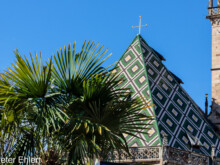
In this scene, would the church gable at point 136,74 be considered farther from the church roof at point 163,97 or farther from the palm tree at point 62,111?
the palm tree at point 62,111

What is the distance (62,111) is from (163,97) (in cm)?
1151

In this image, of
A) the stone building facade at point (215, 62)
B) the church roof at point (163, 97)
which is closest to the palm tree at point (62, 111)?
the church roof at point (163, 97)

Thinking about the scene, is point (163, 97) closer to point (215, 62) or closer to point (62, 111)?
point (215, 62)

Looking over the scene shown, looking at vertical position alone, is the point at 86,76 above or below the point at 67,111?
above

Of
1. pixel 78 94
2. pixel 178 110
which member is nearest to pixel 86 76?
pixel 78 94

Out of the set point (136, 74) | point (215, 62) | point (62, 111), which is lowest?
point (62, 111)

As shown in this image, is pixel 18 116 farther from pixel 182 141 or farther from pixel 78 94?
pixel 182 141

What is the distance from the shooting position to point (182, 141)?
20.0m

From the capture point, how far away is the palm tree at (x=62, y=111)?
10109 mm

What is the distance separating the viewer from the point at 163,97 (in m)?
21.3

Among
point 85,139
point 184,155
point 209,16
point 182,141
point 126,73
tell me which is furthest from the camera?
point 209,16

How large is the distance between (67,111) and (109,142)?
114 centimetres

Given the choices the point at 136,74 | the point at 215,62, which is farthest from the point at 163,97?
the point at 215,62

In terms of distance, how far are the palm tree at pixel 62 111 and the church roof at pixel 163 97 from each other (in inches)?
323
